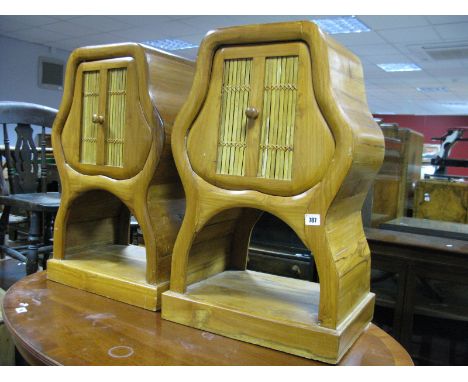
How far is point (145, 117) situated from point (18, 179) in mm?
1596

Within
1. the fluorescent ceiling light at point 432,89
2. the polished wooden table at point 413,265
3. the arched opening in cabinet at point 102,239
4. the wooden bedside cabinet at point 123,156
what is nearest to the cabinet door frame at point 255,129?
the wooden bedside cabinet at point 123,156

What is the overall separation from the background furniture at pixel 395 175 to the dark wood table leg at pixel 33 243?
1726 millimetres

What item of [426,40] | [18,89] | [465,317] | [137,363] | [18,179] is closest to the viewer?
[137,363]

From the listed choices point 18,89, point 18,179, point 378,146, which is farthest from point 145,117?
point 18,89

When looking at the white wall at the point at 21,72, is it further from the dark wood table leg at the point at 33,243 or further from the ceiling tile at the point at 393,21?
the dark wood table leg at the point at 33,243

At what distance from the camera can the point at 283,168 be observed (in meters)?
0.93

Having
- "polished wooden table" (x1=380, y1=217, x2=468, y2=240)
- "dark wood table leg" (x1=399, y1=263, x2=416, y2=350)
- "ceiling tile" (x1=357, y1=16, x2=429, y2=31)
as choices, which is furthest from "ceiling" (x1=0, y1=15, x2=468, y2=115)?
"dark wood table leg" (x1=399, y1=263, x2=416, y2=350)

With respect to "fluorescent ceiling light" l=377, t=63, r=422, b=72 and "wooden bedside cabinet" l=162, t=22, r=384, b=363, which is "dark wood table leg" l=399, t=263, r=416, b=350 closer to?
"wooden bedside cabinet" l=162, t=22, r=384, b=363

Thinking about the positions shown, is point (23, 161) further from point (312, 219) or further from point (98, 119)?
point (312, 219)

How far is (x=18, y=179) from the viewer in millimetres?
2404

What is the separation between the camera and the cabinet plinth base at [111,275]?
111 cm

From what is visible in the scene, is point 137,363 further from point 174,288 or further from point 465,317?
point 465,317

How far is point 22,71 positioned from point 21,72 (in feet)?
0.08

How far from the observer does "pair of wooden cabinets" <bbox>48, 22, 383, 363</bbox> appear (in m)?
0.89
